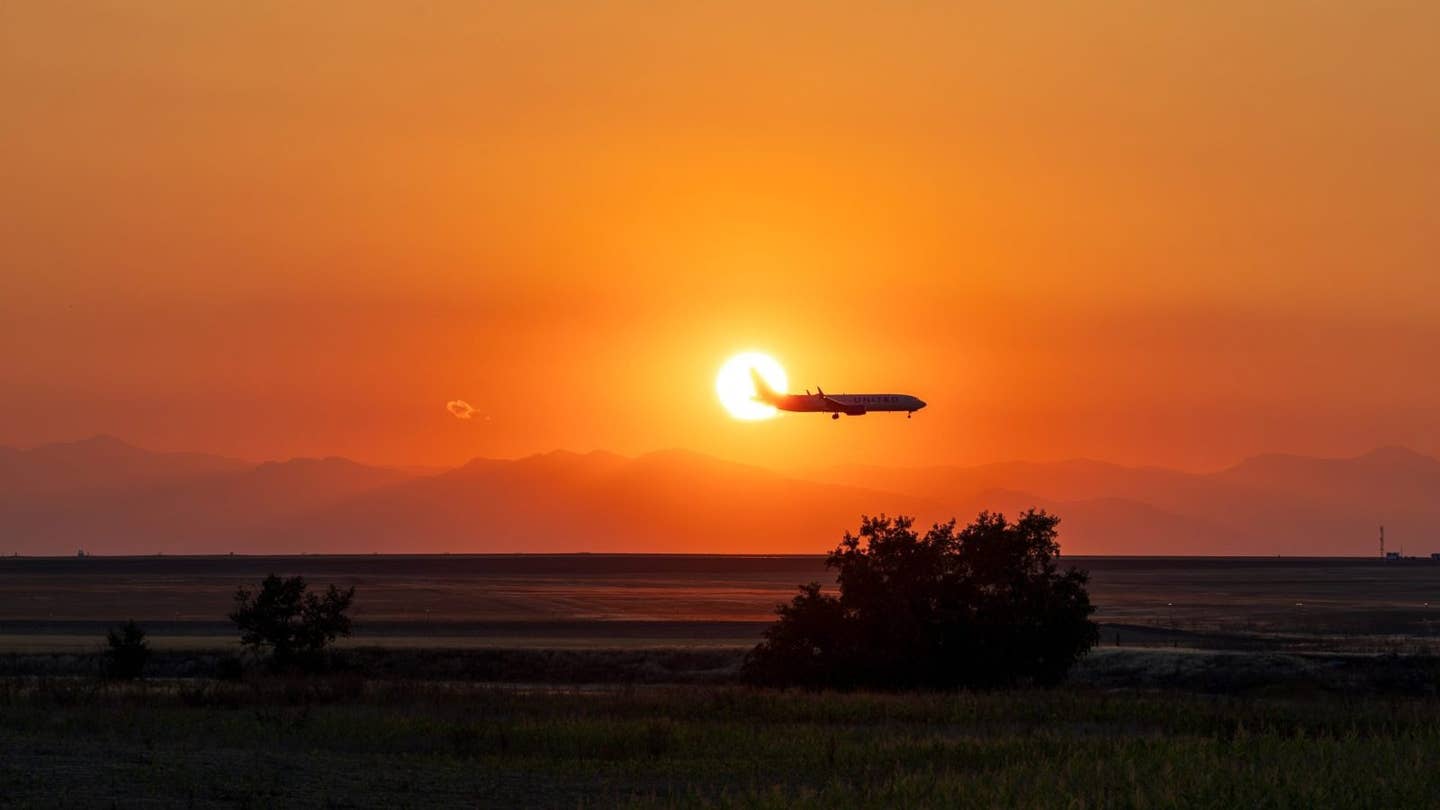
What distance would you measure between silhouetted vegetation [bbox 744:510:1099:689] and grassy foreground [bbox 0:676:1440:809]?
25.8 ft

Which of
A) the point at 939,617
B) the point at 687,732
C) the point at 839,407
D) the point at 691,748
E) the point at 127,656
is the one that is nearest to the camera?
the point at 691,748

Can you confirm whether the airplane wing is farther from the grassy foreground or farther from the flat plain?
the grassy foreground

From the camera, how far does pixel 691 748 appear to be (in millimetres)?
43875

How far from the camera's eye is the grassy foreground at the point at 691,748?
3347 cm

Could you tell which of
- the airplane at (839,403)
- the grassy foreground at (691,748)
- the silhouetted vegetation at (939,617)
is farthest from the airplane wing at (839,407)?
the grassy foreground at (691,748)

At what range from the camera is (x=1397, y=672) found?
72.1m

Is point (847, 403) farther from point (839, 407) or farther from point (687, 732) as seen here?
point (687, 732)

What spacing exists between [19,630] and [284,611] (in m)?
42.9

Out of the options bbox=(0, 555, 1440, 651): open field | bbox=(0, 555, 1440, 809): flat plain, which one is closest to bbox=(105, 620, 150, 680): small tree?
bbox=(0, 555, 1440, 809): flat plain

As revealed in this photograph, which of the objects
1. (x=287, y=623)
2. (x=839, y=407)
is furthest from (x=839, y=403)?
(x=287, y=623)

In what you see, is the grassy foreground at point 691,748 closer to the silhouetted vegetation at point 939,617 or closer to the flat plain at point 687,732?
the flat plain at point 687,732

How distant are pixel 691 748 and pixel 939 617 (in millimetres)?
26569

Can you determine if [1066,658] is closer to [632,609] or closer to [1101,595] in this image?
[632,609]

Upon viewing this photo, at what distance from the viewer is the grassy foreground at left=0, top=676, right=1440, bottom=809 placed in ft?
110
